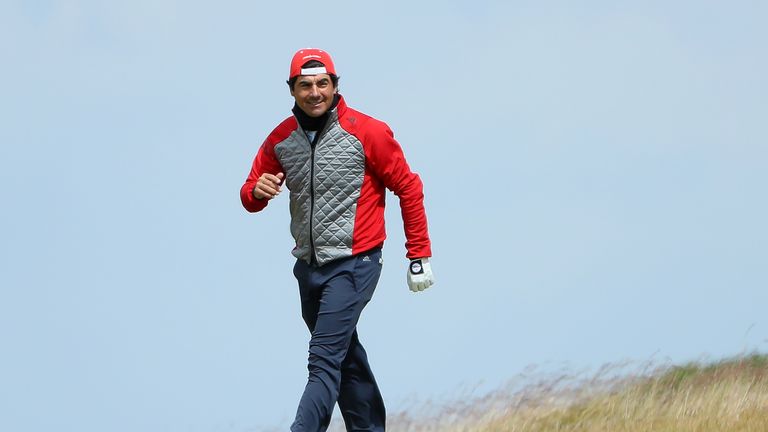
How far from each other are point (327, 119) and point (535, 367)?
3.03m

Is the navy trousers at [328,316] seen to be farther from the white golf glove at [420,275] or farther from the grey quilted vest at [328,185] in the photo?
the white golf glove at [420,275]

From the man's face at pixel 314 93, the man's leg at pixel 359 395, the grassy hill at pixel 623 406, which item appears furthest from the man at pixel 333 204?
the grassy hill at pixel 623 406

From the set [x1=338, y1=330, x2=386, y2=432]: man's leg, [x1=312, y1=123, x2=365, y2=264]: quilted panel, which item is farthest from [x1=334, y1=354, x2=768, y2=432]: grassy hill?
[x1=312, y1=123, x2=365, y2=264]: quilted panel

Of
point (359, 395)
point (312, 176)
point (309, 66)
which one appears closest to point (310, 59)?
point (309, 66)

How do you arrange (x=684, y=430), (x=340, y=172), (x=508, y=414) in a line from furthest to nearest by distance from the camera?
(x=508, y=414) < (x=684, y=430) < (x=340, y=172)

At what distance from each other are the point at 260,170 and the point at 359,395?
Result: 1.50 m

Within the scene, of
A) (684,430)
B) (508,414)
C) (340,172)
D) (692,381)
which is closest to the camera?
(340,172)

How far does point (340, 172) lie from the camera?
790 centimetres

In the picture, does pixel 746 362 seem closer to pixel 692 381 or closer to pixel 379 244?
pixel 692 381

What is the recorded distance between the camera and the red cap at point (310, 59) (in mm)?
7895

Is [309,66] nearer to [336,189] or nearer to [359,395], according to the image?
[336,189]

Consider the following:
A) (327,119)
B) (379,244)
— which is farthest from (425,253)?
(327,119)

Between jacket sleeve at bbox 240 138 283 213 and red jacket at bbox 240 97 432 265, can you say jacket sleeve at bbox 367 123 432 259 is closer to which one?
red jacket at bbox 240 97 432 265

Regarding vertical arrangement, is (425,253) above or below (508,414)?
above
